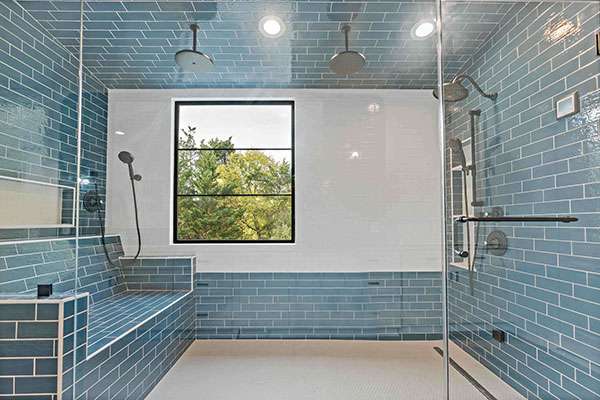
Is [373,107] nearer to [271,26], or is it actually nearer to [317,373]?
[271,26]

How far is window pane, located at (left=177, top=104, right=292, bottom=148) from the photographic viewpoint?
3506mm

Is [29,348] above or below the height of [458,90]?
below

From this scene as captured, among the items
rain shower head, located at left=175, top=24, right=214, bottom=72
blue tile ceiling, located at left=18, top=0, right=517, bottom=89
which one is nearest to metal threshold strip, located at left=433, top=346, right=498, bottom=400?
blue tile ceiling, located at left=18, top=0, right=517, bottom=89

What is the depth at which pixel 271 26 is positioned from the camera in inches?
98.9

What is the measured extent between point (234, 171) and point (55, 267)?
1.80m

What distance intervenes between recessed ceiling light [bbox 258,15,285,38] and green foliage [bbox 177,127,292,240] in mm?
1228

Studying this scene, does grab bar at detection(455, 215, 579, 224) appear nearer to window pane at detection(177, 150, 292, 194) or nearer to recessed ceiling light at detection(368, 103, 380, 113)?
recessed ceiling light at detection(368, 103, 380, 113)

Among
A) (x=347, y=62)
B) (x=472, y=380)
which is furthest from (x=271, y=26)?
(x=472, y=380)

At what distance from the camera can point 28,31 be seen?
2.22 m

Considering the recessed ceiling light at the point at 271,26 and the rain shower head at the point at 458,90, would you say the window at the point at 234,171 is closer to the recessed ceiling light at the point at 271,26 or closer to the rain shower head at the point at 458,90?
the recessed ceiling light at the point at 271,26

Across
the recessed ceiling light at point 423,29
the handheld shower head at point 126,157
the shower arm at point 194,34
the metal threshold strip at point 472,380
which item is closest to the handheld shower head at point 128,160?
the handheld shower head at point 126,157

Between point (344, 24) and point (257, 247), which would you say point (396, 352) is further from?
point (344, 24)

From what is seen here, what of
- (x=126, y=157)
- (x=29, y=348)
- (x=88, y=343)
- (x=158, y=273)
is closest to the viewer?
(x=29, y=348)

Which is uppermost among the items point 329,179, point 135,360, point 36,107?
point 36,107
